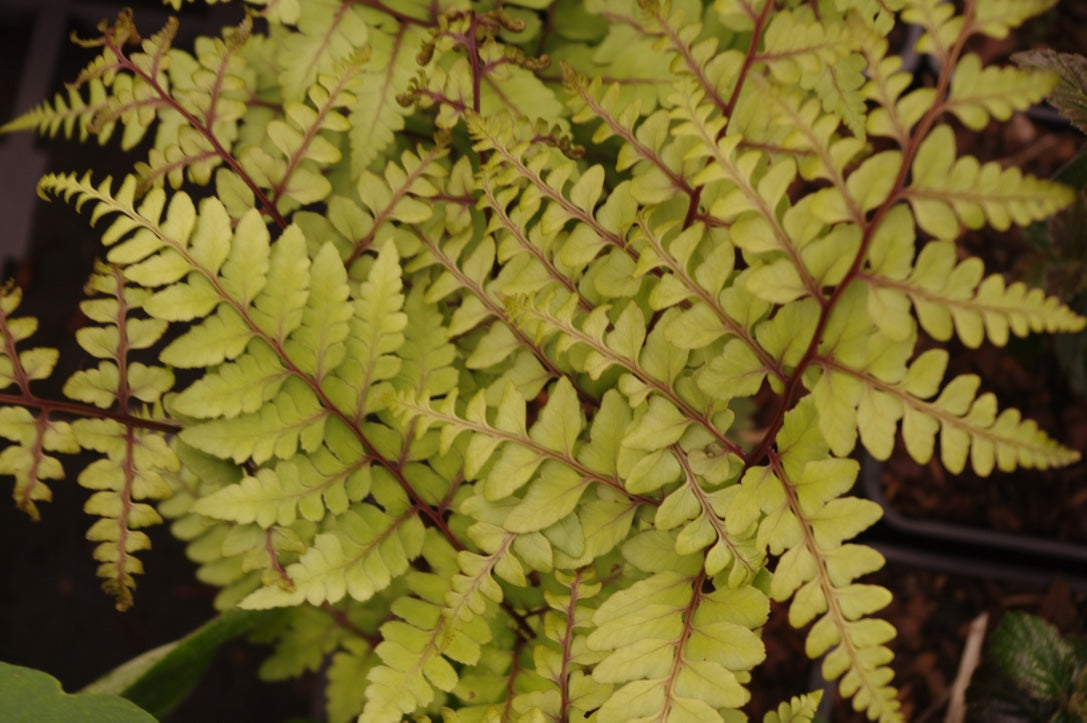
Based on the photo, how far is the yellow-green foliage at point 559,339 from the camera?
0.63 meters

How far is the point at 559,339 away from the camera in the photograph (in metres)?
0.77

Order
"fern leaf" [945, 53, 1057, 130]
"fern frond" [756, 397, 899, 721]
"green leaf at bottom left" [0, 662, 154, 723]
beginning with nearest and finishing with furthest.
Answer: "fern leaf" [945, 53, 1057, 130] → "fern frond" [756, 397, 899, 721] → "green leaf at bottom left" [0, 662, 154, 723]

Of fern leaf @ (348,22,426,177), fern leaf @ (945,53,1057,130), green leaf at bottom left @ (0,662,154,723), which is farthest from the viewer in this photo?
fern leaf @ (348,22,426,177)

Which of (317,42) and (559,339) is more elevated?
(317,42)

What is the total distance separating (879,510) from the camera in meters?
0.67

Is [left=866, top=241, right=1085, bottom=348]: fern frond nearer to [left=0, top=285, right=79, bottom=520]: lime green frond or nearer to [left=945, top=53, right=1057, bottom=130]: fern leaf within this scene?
[left=945, top=53, right=1057, bottom=130]: fern leaf

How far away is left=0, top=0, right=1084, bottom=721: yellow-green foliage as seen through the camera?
63 centimetres

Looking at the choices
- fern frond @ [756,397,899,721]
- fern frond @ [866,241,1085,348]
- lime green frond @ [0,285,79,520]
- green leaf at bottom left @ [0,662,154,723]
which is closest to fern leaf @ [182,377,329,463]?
lime green frond @ [0,285,79,520]

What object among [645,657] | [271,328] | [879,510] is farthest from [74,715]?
[879,510]

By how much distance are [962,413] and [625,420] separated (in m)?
0.27

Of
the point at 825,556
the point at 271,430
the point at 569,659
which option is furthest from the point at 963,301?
the point at 271,430

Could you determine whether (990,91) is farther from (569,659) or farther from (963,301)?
(569,659)

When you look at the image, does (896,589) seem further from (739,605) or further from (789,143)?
(789,143)

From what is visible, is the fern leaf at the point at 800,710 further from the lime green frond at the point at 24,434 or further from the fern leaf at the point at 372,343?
the lime green frond at the point at 24,434
